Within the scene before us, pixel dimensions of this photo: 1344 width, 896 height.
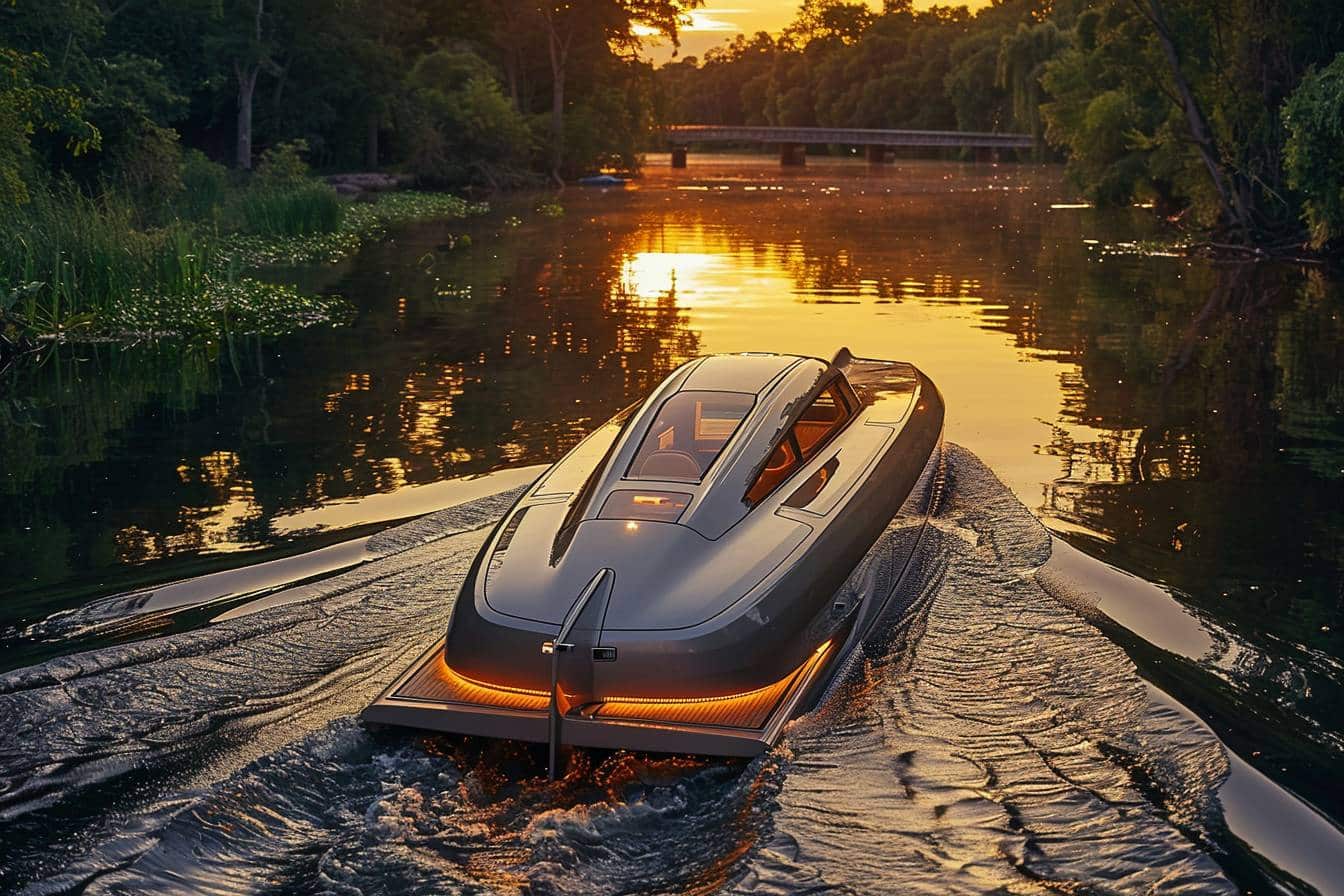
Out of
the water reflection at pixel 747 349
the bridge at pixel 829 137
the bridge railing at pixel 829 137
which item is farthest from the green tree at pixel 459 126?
the bridge railing at pixel 829 137

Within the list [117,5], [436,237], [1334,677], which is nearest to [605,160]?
[117,5]

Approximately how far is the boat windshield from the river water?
4.38ft

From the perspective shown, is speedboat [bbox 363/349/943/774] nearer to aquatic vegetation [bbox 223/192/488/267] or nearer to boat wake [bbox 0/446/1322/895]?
boat wake [bbox 0/446/1322/895]

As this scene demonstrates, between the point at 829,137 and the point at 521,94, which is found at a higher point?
the point at 521,94

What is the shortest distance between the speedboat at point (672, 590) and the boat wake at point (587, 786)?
0.71 ft

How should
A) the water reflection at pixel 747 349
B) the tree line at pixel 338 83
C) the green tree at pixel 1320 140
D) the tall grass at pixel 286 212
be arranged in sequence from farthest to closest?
1. the tall grass at pixel 286 212
2. the tree line at pixel 338 83
3. the green tree at pixel 1320 140
4. the water reflection at pixel 747 349

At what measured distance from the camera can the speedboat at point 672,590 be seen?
20.1 feet

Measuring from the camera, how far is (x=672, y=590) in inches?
251

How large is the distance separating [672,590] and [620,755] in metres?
0.73

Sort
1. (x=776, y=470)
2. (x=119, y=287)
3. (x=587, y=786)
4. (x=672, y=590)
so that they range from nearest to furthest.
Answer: (x=587, y=786), (x=672, y=590), (x=776, y=470), (x=119, y=287)

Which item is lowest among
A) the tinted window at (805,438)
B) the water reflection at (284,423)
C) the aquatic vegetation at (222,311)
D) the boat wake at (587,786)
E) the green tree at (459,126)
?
the boat wake at (587,786)

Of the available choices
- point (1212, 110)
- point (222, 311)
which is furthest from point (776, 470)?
point (1212, 110)

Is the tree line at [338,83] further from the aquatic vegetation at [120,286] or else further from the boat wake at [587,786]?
the boat wake at [587,786]

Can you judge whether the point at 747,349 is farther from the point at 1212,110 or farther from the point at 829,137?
the point at 829,137
